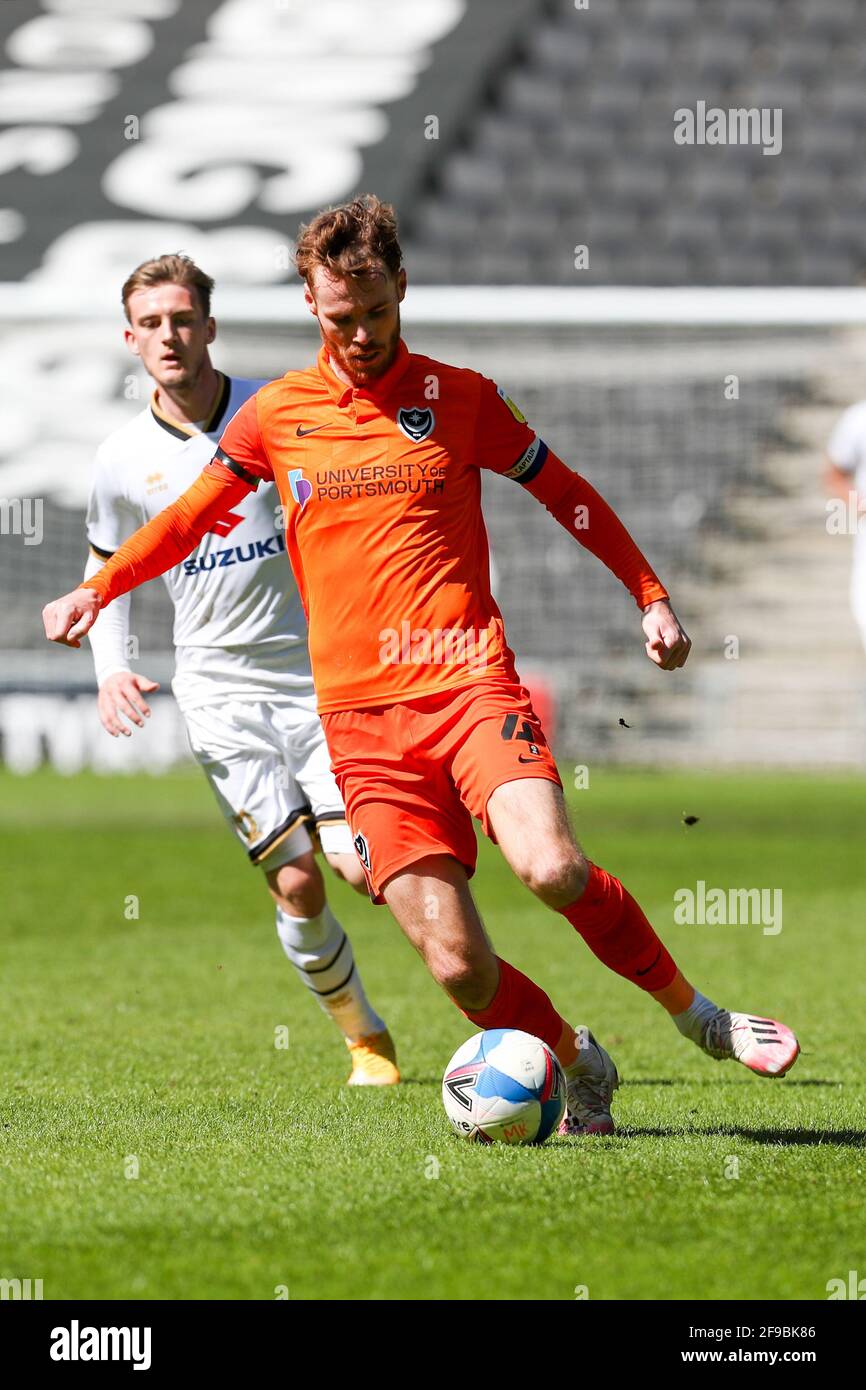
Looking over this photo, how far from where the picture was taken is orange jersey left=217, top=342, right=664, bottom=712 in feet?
15.3

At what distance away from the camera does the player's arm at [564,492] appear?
4.82 meters

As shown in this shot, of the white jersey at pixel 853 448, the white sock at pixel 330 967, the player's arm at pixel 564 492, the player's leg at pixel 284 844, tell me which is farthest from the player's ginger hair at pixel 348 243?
the white jersey at pixel 853 448

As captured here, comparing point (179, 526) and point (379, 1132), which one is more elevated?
point (179, 526)

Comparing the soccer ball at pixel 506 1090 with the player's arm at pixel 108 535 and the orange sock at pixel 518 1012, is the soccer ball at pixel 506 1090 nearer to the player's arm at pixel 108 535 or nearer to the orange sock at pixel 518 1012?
the orange sock at pixel 518 1012

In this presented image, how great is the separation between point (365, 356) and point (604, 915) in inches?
59.8

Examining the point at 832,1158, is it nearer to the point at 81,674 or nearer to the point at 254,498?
the point at 254,498

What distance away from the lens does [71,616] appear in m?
4.64

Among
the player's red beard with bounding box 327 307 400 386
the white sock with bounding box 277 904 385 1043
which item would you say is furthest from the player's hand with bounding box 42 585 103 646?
the white sock with bounding box 277 904 385 1043

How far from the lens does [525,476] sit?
4922mm

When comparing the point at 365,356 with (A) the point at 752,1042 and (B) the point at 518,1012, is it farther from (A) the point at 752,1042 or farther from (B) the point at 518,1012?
(A) the point at 752,1042

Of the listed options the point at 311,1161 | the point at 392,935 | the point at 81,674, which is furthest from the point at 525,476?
the point at 81,674

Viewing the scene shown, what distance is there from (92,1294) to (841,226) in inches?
883

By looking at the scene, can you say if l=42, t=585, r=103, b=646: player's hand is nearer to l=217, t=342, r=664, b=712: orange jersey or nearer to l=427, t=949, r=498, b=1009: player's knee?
l=217, t=342, r=664, b=712: orange jersey

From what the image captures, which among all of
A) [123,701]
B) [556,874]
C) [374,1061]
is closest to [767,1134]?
[556,874]
